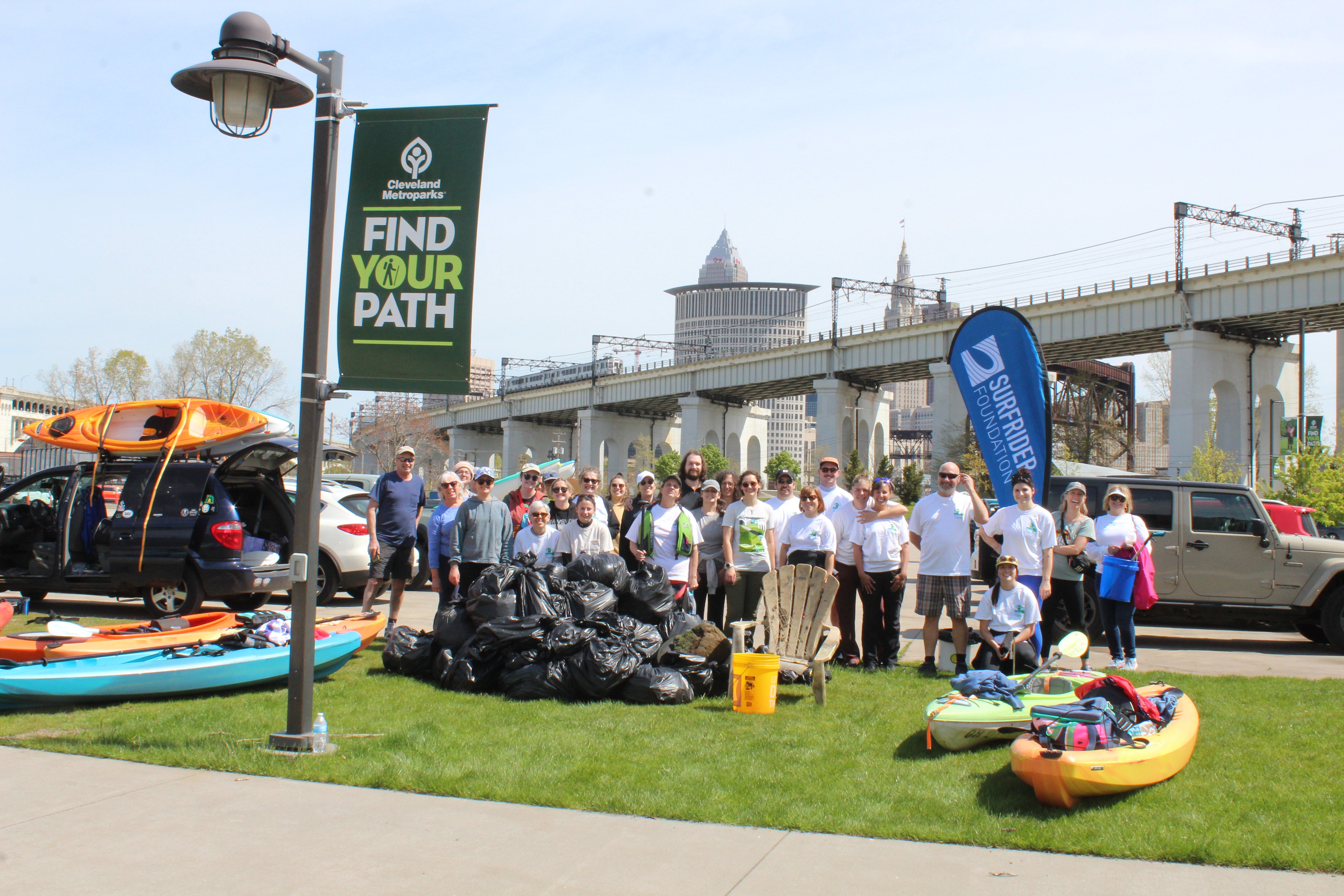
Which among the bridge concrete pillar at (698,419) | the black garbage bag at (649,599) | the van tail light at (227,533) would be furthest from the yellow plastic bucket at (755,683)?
the bridge concrete pillar at (698,419)

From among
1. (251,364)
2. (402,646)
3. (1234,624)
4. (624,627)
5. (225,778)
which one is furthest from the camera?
(251,364)

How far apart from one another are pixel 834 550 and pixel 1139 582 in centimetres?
293

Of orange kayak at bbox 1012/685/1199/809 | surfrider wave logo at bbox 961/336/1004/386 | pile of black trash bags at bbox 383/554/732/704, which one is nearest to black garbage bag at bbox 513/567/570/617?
pile of black trash bags at bbox 383/554/732/704

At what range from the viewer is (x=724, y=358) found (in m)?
71.1

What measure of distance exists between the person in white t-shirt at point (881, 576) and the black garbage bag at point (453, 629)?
3393 millimetres

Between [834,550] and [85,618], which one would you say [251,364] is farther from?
[834,550]

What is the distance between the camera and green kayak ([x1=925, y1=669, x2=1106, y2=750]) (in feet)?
19.9

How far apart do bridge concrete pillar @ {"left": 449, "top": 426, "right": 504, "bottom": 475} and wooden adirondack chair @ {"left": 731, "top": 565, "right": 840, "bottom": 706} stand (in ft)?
312

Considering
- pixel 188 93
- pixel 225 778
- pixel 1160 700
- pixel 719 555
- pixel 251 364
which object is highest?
pixel 251 364

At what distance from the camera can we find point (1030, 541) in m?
8.88

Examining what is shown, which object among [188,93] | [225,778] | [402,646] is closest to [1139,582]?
[402,646]

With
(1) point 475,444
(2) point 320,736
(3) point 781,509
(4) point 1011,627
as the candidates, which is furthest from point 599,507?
(1) point 475,444

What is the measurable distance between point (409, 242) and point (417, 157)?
0.55 m

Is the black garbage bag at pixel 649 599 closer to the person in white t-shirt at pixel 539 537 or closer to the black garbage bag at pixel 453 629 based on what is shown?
the person in white t-shirt at pixel 539 537
